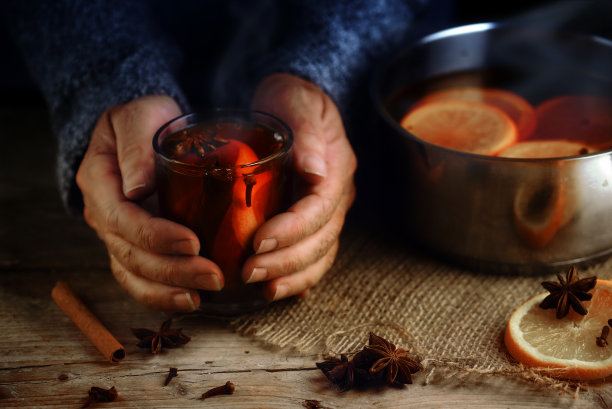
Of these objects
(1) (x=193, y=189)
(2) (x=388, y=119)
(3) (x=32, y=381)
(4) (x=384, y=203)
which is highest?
(2) (x=388, y=119)

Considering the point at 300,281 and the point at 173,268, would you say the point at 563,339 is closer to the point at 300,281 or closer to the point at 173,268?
the point at 300,281

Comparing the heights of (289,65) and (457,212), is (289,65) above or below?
above

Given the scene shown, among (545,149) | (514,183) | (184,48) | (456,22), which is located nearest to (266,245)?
(514,183)

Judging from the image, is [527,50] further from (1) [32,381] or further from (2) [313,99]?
(1) [32,381]

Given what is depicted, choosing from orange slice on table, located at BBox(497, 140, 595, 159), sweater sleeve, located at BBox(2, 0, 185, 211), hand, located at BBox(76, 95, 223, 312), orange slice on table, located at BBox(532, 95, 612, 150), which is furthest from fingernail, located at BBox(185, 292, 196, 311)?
orange slice on table, located at BBox(532, 95, 612, 150)

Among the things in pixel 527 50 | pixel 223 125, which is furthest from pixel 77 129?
pixel 527 50

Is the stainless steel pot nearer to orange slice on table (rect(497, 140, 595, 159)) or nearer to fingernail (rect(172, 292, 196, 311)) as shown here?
orange slice on table (rect(497, 140, 595, 159))
